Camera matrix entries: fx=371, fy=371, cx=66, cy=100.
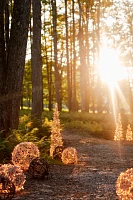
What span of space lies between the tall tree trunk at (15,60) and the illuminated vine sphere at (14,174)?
4073mm

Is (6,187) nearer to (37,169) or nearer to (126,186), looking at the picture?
(37,169)

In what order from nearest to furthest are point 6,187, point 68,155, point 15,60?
1. point 6,187
2. point 68,155
3. point 15,60

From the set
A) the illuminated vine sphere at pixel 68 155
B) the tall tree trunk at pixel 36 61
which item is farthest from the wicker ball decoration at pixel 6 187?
the tall tree trunk at pixel 36 61

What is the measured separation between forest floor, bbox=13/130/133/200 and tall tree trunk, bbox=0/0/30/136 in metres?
2.25

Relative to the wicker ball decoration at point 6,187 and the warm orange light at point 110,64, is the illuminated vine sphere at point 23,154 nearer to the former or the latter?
the wicker ball decoration at point 6,187

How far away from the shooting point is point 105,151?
12.2 meters

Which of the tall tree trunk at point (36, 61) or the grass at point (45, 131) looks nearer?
the grass at point (45, 131)

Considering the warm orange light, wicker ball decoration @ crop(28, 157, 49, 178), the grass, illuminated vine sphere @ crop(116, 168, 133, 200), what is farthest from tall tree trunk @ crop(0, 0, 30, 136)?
the warm orange light

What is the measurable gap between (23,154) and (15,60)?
307 centimetres

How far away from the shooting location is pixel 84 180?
7012 millimetres

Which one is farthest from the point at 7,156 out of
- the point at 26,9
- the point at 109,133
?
the point at 109,133

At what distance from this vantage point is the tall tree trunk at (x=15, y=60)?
976cm

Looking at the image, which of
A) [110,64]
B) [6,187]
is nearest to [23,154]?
[6,187]

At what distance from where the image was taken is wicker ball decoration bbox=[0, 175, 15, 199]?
5.47 meters
